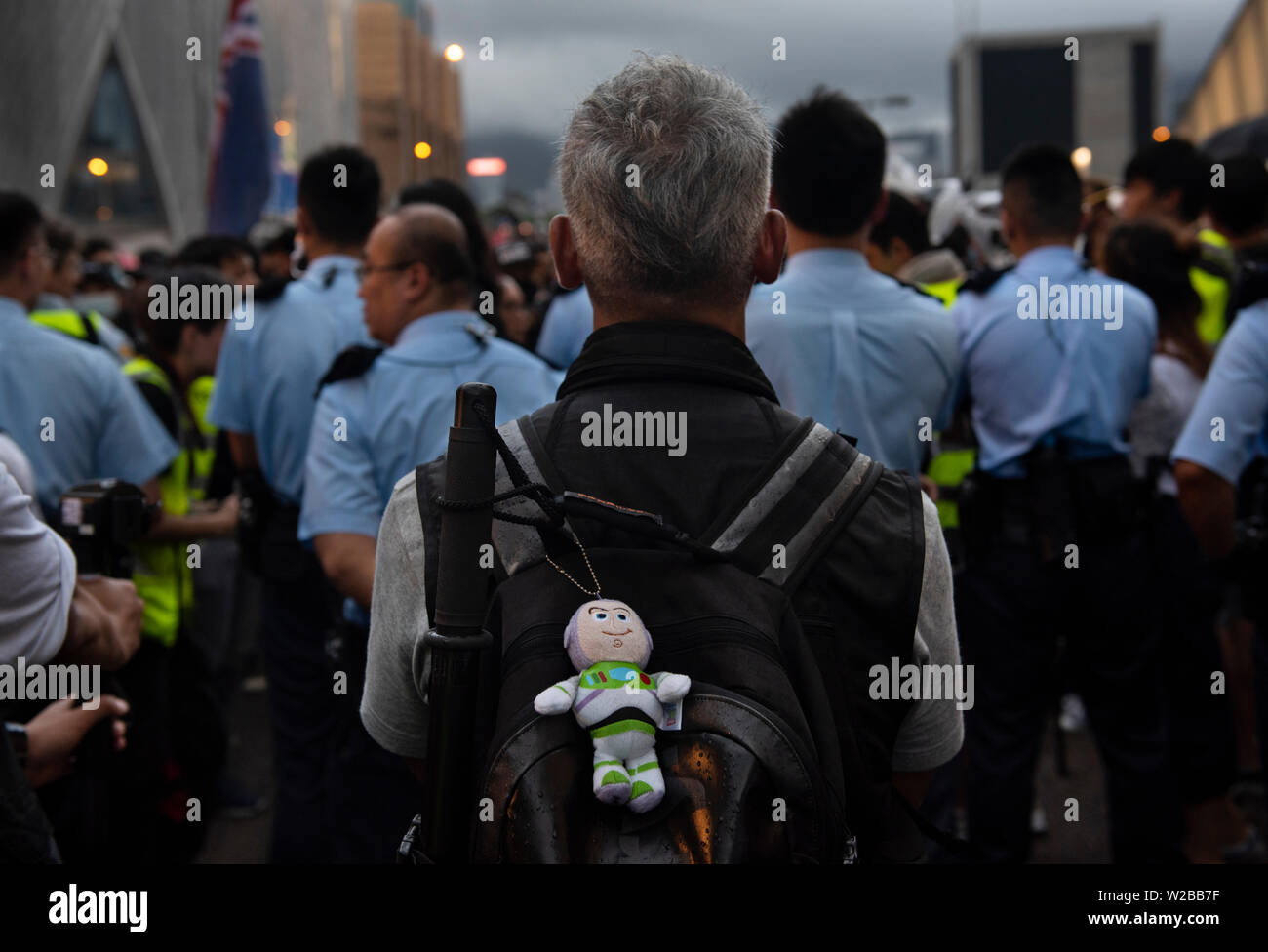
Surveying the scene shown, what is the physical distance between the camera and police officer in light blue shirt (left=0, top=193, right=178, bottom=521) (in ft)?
13.4

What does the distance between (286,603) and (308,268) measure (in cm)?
125

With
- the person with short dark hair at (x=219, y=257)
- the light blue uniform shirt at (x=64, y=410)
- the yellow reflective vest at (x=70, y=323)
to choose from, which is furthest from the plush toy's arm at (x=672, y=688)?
the person with short dark hair at (x=219, y=257)

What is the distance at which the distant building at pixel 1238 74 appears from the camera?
29516 millimetres

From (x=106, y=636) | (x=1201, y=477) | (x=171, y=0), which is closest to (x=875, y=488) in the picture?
(x=106, y=636)

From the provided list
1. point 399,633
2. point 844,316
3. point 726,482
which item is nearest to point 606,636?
point 726,482

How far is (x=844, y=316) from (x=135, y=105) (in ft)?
149

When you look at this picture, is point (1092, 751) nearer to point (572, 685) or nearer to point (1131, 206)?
point (1131, 206)

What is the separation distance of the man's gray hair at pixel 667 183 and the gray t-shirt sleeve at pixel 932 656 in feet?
1.39

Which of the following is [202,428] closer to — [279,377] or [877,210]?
[279,377]

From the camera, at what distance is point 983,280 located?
423 cm

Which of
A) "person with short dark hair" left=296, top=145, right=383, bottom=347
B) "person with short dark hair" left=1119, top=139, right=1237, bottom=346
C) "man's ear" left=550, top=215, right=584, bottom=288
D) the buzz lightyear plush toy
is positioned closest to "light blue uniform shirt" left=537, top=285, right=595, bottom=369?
"person with short dark hair" left=296, top=145, right=383, bottom=347

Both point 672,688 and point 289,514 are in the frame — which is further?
point 289,514

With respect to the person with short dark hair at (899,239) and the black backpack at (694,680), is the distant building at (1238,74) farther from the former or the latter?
the black backpack at (694,680)

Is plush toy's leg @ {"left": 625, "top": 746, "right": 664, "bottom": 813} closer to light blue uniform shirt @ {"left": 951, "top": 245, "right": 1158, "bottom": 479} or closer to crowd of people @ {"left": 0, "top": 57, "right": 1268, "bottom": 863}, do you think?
crowd of people @ {"left": 0, "top": 57, "right": 1268, "bottom": 863}
